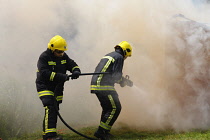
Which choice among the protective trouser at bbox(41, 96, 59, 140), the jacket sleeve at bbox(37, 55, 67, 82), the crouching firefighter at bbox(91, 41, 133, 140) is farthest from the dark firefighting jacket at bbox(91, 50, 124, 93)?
the protective trouser at bbox(41, 96, 59, 140)

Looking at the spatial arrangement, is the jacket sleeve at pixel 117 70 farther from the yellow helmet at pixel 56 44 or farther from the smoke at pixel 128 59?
the smoke at pixel 128 59

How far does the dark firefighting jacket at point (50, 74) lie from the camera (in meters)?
5.07

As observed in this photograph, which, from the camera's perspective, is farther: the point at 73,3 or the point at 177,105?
the point at 73,3

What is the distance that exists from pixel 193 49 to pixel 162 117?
175 centimetres

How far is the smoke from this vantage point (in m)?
6.54

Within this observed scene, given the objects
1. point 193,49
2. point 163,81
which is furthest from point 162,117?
point 193,49

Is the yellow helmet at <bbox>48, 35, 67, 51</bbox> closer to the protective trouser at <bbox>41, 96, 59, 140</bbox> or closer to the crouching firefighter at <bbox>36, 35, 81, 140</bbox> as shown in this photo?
the crouching firefighter at <bbox>36, 35, 81, 140</bbox>

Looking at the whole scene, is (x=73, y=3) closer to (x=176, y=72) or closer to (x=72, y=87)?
(x=72, y=87)

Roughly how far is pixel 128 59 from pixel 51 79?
11.7 feet

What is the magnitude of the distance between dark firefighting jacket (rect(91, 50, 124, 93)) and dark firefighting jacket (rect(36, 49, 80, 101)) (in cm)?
51

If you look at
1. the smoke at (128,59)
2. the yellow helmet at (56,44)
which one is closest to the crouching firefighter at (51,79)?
the yellow helmet at (56,44)

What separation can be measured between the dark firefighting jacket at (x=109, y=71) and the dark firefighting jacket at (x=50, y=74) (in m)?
0.51

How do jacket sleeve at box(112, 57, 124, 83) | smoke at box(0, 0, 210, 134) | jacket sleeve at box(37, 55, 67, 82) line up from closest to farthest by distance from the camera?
jacket sleeve at box(37, 55, 67, 82) < jacket sleeve at box(112, 57, 124, 83) < smoke at box(0, 0, 210, 134)

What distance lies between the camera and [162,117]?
6.66m
